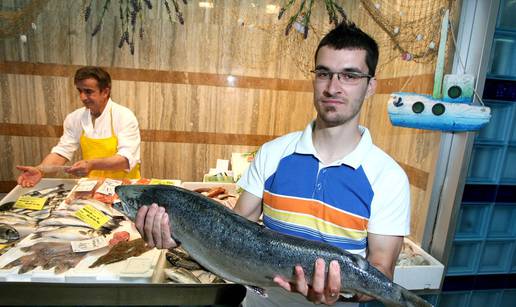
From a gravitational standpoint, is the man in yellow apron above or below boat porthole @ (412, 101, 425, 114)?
below

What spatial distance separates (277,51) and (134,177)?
2277 millimetres

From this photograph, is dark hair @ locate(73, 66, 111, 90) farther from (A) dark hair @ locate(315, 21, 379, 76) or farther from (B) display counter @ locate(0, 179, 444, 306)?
Result: (A) dark hair @ locate(315, 21, 379, 76)

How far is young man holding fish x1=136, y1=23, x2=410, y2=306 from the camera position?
1377 millimetres

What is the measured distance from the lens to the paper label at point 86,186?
8.57 ft

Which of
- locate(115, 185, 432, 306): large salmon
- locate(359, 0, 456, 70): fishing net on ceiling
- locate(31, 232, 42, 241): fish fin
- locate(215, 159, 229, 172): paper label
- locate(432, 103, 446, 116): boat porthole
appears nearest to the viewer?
locate(115, 185, 432, 306): large salmon

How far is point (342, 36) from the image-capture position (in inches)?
55.2

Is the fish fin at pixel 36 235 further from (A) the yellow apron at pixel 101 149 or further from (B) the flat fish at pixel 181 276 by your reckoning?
(A) the yellow apron at pixel 101 149

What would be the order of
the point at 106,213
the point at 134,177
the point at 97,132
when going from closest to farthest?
the point at 106,213
the point at 97,132
the point at 134,177

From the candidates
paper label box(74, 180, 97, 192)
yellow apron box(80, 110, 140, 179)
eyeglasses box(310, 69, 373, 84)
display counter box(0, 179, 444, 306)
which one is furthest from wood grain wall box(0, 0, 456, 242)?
eyeglasses box(310, 69, 373, 84)

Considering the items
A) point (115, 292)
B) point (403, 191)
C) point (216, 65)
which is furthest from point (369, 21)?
point (115, 292)

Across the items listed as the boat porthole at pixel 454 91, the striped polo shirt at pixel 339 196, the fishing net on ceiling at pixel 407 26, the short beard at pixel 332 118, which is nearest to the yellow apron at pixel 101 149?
the striped polo shirt at pixel 339 196

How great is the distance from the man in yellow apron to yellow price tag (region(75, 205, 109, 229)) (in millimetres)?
656

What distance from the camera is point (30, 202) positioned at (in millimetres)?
2523

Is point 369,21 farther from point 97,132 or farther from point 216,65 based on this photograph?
point 97,132
